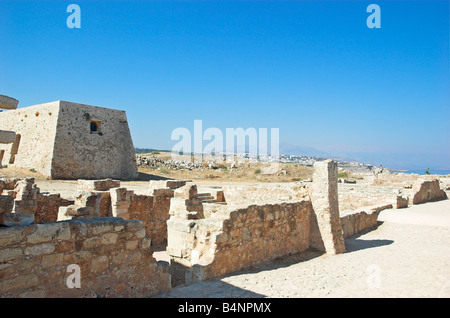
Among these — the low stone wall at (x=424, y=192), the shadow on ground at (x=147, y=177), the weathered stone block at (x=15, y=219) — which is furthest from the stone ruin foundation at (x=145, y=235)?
the shadow on ground at (x=147, y=177)

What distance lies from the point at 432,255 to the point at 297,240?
2785 mm

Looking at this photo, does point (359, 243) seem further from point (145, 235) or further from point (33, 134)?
point (33, 134)

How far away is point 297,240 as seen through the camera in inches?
290

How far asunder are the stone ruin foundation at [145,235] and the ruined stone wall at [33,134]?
493 inches

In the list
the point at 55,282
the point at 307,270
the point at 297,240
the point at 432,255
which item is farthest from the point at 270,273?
the point at 432,255

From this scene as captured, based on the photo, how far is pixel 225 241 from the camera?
5441mm

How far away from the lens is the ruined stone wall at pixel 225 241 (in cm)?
529

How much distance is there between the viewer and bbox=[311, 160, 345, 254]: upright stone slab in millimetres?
7535

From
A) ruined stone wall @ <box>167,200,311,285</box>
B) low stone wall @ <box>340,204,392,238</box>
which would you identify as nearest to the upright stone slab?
ruined stone wall @ <box>167,200,311,285</box>

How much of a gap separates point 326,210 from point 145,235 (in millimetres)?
4681

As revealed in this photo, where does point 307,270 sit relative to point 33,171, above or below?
below

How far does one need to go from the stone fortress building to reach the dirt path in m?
18.6

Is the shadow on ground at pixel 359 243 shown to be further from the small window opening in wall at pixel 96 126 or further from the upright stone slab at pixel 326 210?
the small window opening in wall at pixel 96 126
